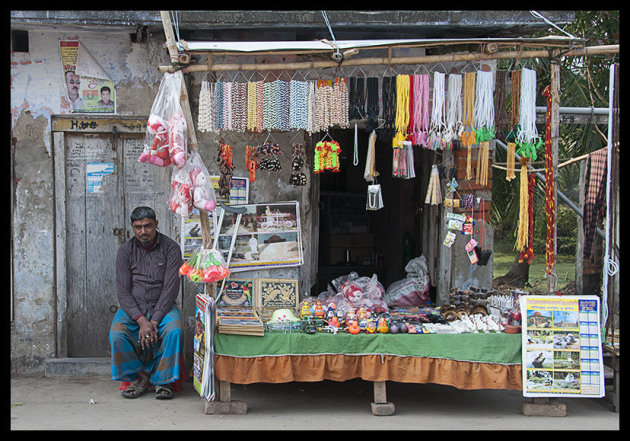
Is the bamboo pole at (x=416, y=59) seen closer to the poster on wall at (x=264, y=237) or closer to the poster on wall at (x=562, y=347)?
the poster on wall at (x=264, y=237)

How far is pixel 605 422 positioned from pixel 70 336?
5144 mm

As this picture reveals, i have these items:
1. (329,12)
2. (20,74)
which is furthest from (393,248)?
(20,74)

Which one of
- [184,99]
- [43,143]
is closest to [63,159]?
[43,143]

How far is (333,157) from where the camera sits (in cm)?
550

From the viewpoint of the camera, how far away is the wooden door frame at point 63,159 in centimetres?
603

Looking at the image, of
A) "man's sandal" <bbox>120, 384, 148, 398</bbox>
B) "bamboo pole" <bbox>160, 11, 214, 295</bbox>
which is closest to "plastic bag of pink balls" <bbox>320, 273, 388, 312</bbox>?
"bamboo pole" <bbox>160, 11, 214, 295</bbox>

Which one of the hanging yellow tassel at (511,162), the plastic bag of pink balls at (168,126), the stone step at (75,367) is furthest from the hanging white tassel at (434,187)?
the stone step at (75,367)

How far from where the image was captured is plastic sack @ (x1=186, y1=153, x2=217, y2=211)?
4852mm

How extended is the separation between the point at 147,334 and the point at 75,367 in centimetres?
131

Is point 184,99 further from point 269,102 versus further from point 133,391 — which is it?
point 133,391

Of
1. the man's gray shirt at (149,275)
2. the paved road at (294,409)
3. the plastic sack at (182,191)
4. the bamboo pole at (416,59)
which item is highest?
the bamboo pole at (416,59)

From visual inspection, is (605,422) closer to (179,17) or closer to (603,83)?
(179,17)

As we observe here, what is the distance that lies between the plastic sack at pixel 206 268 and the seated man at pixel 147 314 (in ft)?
2.10

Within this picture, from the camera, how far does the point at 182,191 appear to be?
4.87m
